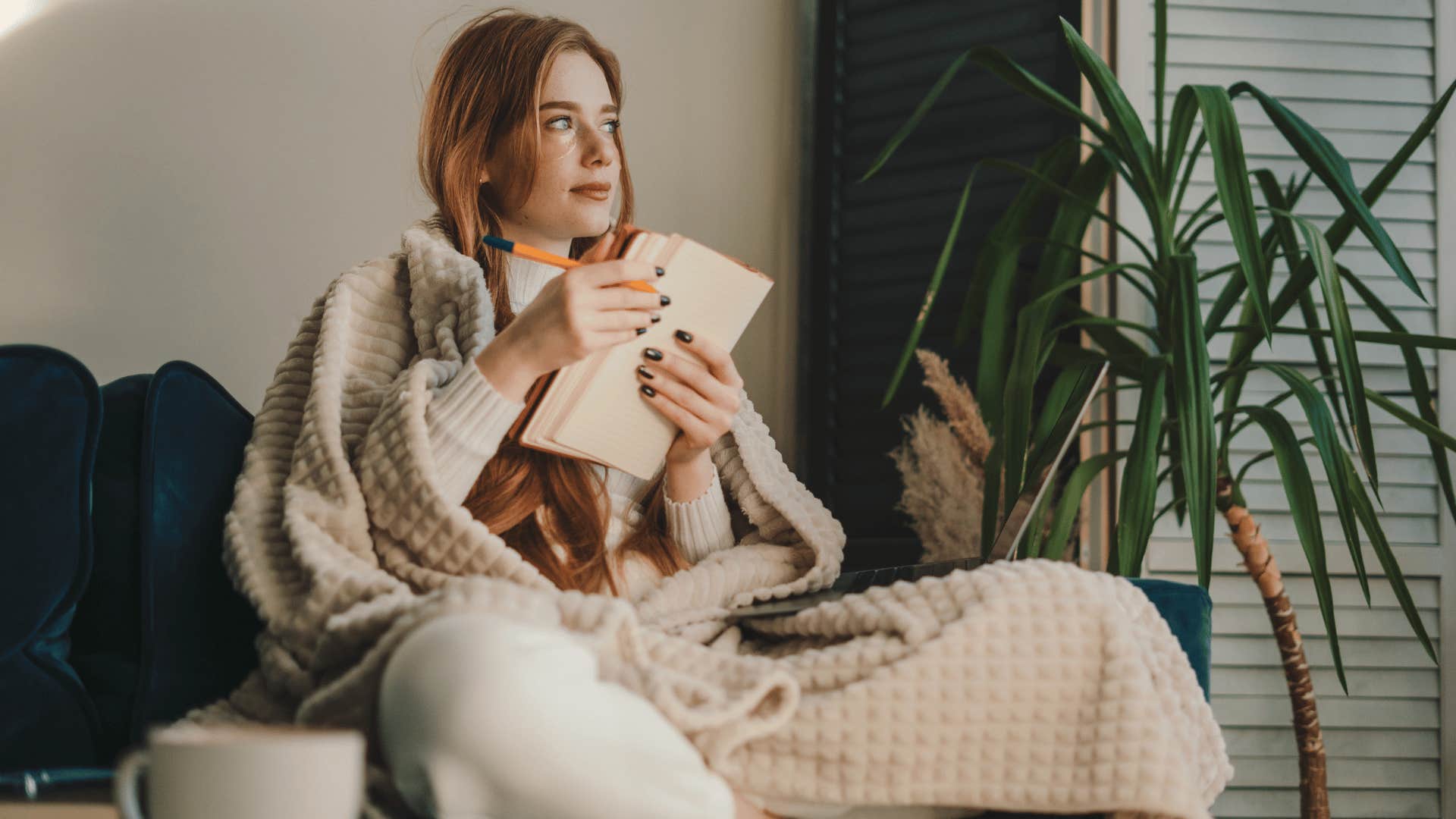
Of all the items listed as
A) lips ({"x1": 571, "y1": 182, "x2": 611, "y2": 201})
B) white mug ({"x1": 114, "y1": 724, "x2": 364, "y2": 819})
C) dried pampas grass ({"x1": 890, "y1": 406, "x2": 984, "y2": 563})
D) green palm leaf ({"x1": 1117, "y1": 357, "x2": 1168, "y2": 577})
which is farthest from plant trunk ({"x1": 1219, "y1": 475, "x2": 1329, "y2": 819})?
white mug ({"x1": 114, "y1": 724, "x2": 364, "y2": 819})

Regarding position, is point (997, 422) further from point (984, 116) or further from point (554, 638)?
point (554, 638)

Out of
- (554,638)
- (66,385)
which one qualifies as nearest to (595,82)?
(66,385)

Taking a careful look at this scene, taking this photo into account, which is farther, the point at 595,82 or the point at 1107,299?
the point at 1107,299

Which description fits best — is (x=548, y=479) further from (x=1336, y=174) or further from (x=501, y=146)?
(x=1336, y=174)

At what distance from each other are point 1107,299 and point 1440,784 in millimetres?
859

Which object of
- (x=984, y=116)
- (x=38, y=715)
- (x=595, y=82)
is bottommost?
(x=38, y=715)

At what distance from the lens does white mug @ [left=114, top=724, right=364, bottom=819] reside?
18.2 inches

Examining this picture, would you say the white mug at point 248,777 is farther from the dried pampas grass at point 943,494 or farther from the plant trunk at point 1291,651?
the dried pampas grass at point 943,494

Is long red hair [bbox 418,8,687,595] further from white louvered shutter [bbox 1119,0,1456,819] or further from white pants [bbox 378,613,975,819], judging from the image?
white louvered shutter [bbox 1119,0,1456,819]

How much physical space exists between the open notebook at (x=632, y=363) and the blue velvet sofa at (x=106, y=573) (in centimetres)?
28

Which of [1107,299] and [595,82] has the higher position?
[595,82]

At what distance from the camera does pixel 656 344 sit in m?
0.94

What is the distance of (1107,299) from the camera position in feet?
5.54

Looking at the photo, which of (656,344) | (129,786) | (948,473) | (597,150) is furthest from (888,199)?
(129,786)
